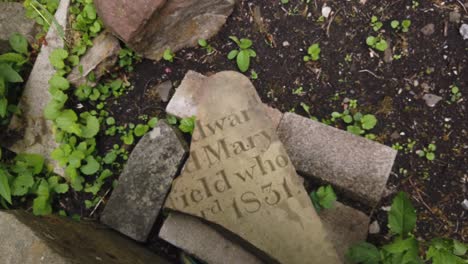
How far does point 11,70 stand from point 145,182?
105cm

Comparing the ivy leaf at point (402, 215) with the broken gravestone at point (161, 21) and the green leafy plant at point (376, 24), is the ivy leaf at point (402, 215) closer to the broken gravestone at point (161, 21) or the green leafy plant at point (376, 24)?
the green leafy plant at point (376, 24)

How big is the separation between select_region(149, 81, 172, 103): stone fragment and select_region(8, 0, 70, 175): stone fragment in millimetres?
612

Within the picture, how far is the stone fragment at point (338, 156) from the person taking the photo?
2.15 m

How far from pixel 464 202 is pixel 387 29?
1.04 metres

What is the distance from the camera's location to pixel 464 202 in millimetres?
2215

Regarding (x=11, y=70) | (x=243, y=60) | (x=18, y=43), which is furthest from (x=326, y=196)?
(x=18, y=43)

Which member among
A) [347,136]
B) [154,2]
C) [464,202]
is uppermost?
[154,2]

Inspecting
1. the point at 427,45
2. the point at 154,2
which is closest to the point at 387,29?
the point at 427,45

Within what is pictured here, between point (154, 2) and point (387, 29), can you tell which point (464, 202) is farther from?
point (154, 2)

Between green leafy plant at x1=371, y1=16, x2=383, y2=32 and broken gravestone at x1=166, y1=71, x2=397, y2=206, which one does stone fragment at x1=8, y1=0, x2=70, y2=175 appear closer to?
broken gravestone at x1=166, y1=71, x2=397, y2=206

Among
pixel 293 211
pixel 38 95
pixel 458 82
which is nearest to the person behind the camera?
pixel 293 211

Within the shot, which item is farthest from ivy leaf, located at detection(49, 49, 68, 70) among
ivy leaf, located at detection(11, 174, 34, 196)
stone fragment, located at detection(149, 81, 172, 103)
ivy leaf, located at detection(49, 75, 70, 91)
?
ivy leaf, located at detection(11, 174, 34, 196)

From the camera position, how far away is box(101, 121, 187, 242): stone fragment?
222 cm

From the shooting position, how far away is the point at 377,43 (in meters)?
2.44
